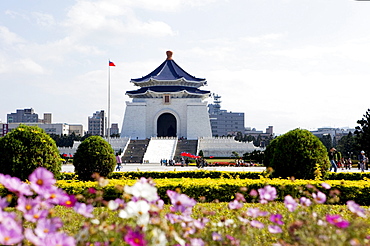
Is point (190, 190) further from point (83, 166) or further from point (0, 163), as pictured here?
point (0, 163)

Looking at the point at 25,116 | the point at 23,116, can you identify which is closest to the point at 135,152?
the point at 25,116

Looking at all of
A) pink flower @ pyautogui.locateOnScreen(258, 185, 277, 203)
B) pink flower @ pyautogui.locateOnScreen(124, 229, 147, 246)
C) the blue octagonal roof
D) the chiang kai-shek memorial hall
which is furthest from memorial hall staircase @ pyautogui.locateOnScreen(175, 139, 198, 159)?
pink flower @ pyautogui.locateOnScreen(124, 229, 147, 246)

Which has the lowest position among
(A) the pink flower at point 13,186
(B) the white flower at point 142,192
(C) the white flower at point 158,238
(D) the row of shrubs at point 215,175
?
(D) the row of shrubs at point 215,175

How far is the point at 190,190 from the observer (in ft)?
26.0

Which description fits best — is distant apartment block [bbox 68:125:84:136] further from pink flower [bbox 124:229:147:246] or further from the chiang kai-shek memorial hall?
pink flower [bbox 124:229:147:246]

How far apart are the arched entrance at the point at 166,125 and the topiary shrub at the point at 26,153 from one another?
120 ft

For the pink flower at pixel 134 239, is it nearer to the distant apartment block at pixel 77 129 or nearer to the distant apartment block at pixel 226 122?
the distant apartment block at pixel 77 129

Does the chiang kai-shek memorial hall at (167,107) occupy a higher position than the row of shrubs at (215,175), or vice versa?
the chiang kai-shek memorial hall at (167,107)

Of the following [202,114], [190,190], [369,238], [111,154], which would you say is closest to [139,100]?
[202,114]

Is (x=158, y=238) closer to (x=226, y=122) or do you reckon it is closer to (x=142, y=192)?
(x=142, y=192)

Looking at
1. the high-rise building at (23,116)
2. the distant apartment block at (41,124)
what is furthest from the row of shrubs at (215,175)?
the high-rise building at (23,116)

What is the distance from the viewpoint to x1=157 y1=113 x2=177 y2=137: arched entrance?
4603cm

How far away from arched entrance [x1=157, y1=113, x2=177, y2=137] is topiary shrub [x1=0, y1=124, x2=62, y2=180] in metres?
36.5

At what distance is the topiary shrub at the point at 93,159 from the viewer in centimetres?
1008
